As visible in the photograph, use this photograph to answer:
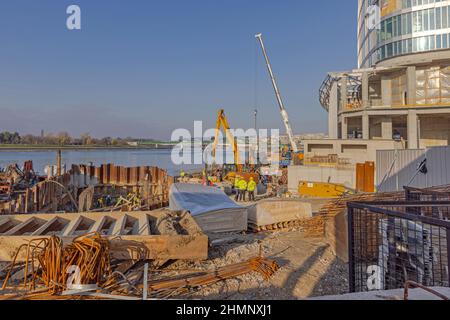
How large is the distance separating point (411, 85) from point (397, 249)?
3557 centimetres

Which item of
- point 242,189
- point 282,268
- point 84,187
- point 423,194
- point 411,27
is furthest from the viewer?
point 411,27

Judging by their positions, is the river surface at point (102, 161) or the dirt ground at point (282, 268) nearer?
the dirt ground at point (282, 268)

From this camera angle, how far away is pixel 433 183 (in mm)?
13266

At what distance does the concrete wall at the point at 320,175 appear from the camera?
24.1m

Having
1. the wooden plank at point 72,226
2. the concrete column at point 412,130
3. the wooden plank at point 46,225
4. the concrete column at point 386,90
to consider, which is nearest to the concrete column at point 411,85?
the concrete column at point 412,130

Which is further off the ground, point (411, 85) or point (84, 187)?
point (411, 85)

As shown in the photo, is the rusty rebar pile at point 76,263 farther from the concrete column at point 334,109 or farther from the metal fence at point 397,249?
the concrete column at point 334,109

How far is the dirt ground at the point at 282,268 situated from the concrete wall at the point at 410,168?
21.2 feet

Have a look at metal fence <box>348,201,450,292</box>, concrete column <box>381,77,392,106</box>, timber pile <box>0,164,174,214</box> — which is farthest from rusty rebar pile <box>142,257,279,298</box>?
concrete column <box>381,77,392,106</box>

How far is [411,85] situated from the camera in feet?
109

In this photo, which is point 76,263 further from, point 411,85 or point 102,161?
point 102,161

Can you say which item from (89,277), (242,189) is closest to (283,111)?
(242,189)
